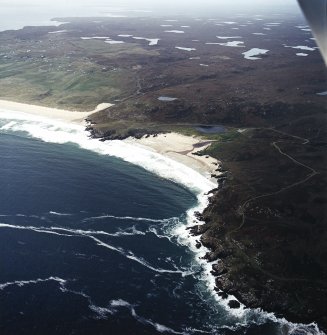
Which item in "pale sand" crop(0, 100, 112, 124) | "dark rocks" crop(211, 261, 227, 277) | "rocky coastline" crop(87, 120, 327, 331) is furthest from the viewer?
"pale sand" crop(0, 100, 112, 124)

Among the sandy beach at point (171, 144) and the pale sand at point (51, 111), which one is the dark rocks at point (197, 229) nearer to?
the sandy beach at point (171, 144)

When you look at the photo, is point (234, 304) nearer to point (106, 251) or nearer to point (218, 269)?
point (218, 269)

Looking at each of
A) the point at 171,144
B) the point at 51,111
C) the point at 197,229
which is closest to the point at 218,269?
the point at 197,229

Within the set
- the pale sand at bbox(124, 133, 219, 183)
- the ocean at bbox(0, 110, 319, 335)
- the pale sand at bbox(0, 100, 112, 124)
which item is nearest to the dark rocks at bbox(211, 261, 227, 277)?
the ocean at bbox(0, 110, 319, 335)

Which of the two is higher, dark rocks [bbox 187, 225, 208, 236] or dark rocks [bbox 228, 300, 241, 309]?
dark rocks [bbox 187, 225, 208, 236]

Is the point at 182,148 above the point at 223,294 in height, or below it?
above

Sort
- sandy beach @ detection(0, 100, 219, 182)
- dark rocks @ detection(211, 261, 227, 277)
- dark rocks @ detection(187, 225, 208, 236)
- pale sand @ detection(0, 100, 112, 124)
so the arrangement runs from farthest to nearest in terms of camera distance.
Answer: pale sand @ detection(0, 100, 112, 124), sandy beach @ detection(0, 100, 219, 182), dark rocks @ detection(187, 225, 208, 236), dark rocks @ detection(211, 261, 227, 277)

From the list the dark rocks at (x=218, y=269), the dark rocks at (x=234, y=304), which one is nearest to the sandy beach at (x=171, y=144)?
the dark rocks at (x=218, y=269)

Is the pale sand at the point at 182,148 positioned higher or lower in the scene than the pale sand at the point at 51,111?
lower

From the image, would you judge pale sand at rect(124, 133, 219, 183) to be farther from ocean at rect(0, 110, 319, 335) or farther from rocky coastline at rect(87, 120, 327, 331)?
rocky coastline at rect(87, 120, 327, 331)
